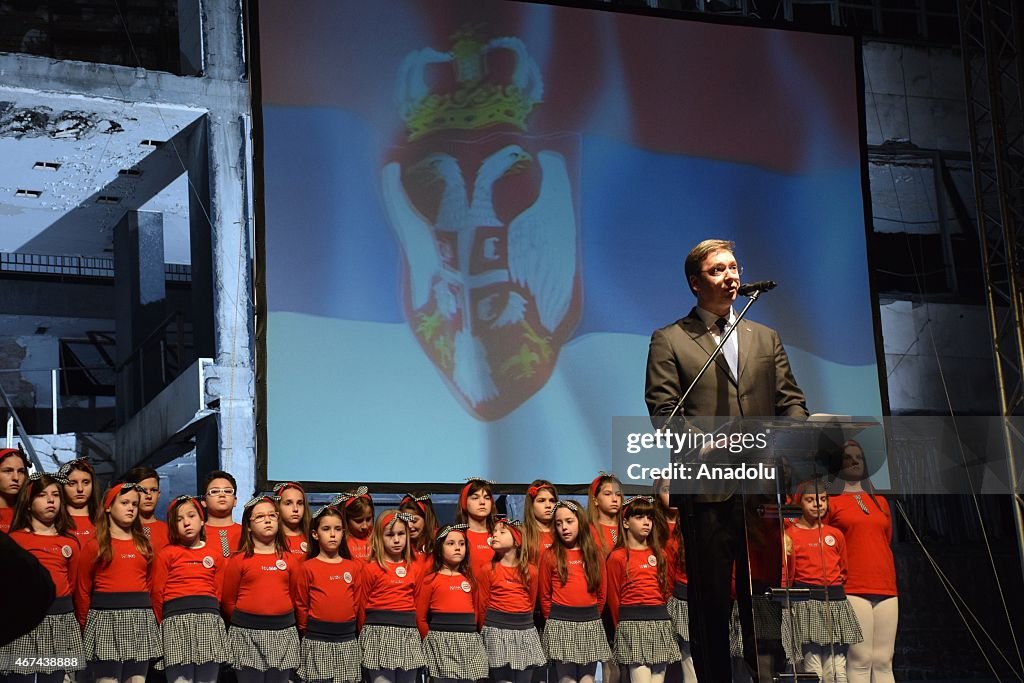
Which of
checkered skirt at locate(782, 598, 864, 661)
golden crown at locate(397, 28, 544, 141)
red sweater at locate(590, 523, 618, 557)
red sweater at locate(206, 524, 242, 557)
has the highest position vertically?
golden crown at locate(397, 28, 544, 141)

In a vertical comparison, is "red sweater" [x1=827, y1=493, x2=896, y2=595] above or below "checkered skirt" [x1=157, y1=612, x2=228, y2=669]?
above

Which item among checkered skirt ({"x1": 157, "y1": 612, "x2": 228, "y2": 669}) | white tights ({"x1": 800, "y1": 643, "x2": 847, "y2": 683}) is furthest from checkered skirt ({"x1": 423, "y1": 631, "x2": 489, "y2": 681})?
white tights ({"x1": 800, "y1": 643, "x2": 847, "y2": 683})

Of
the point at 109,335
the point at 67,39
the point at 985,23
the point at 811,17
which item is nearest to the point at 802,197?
the point at 985,23

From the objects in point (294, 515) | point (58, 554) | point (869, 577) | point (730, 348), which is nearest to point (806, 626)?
point (730, 348)

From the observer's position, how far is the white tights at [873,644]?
402cm

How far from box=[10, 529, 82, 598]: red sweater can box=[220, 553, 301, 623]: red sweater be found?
1.87 feet

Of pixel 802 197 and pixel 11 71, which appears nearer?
pixel 11 71

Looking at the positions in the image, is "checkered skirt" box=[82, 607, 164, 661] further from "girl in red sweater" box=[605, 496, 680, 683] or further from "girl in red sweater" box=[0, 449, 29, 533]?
"girl in red sweater" box=[605, 496, 680, 683]

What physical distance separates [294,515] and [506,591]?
95 cm

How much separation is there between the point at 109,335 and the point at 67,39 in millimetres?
2816

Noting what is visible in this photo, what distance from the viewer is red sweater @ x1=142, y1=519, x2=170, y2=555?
16.7 ft

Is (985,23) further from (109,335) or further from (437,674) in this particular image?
(109,335)

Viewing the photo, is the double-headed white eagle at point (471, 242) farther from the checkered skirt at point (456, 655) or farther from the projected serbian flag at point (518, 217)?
the checkered skirt at point (456, 655)

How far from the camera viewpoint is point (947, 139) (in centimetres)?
910
